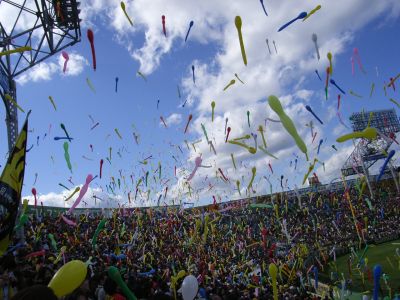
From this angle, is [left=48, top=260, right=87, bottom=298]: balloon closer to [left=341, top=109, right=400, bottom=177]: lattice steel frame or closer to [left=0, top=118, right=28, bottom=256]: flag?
[left=0, top=118, right=28, bottom=256]: flag

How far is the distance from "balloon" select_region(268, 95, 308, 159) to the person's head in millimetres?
3095

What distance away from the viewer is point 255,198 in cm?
4503

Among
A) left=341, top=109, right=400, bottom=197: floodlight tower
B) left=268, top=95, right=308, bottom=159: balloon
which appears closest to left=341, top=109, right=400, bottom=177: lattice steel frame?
left=341, top=109, right=400, bottom=197: floodlight tower

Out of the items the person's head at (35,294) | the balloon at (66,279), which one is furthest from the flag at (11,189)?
the person's head at (35,294)

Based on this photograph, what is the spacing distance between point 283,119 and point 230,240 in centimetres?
2590

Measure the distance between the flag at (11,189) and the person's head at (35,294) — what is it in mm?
1958

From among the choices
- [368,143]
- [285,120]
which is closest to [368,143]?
[368,143]

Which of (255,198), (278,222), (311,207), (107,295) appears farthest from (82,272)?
(255,198)

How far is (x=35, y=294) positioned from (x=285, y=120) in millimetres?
3408

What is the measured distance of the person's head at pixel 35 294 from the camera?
70.9 inches

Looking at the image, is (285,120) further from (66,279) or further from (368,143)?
(368,143)

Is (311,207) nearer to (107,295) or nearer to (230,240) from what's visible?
(230,240)

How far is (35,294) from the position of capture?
1.83 meters

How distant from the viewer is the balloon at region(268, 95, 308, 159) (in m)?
4.20
